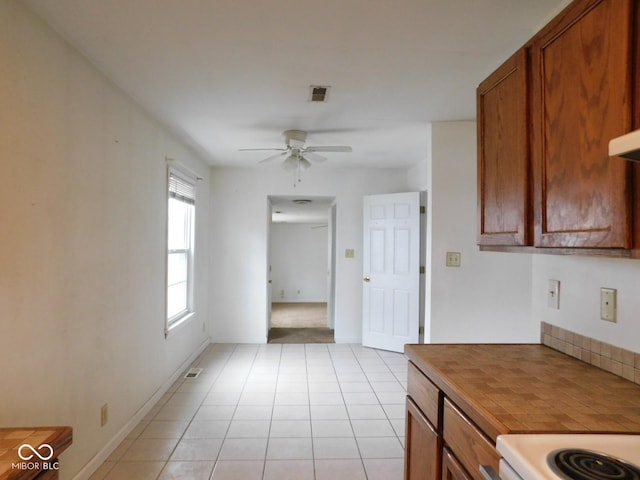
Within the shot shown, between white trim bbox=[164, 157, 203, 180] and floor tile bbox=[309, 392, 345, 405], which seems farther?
white trim bbox=[164, 157, 203, 180]

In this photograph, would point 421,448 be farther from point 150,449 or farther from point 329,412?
point 150,449

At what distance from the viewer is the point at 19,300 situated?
5.09ft

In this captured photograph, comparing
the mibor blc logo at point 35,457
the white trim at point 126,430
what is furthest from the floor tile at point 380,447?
the mibor blc logo at point 35,457

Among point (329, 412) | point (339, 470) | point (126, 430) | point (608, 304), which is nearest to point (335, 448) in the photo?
point (339, 470)

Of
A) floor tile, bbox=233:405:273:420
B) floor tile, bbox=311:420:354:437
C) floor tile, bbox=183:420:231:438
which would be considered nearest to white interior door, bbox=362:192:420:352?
floor tile, bbox=311:420:354:437

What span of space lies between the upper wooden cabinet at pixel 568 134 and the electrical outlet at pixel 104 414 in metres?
2.46

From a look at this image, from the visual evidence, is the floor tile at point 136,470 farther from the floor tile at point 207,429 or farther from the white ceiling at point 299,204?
the white ceiling at point 299,204

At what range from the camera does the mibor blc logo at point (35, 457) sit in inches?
38.0

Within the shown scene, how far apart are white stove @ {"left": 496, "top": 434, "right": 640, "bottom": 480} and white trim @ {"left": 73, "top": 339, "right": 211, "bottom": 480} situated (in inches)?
88.3

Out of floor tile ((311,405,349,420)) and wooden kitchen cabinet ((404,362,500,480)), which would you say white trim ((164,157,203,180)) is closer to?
floor tile ((311,405,349,420))

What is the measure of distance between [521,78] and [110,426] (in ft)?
9.85

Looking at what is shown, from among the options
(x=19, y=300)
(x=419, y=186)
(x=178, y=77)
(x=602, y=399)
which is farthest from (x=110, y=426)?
(x=419, y=186)

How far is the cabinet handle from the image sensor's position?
96 centimetres

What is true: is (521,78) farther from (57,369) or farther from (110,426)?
(110,426)
